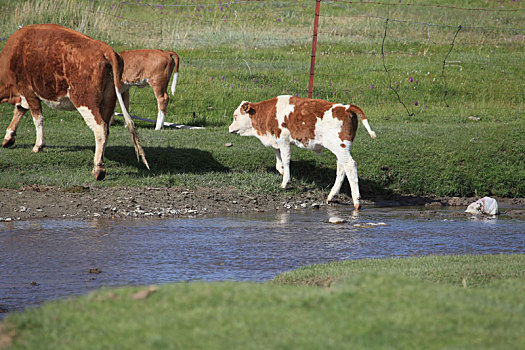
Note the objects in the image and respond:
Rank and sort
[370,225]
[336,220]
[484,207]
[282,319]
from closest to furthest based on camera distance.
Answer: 1. [282,319]
2. [370,225]
3. [336,220]
4. [484,207]

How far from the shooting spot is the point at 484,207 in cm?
1090

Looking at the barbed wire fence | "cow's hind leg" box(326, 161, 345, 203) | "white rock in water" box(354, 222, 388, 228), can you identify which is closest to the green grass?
"white rock in water" box(354, 222, 388, 228)

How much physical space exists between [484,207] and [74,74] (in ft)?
22.4

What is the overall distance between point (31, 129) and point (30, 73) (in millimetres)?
3825

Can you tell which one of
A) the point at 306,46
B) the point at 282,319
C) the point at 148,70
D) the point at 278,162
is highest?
the point at 306,46

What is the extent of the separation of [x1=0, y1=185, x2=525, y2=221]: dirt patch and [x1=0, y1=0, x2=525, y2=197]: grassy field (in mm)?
344

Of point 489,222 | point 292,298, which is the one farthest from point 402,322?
point 489,222

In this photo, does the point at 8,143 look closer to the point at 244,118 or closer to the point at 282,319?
the point at 244,118

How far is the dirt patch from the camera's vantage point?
991 cm

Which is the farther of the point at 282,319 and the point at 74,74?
the point at 74,74

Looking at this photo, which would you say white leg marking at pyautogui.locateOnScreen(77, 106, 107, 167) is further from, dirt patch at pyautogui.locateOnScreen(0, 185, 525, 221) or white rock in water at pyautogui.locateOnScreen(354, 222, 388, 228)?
white rock in water at pyautogui.locateOnScreen(354, 222, 388, 228)

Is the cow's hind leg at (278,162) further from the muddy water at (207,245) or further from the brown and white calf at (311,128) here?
the muddy water at (207,245)

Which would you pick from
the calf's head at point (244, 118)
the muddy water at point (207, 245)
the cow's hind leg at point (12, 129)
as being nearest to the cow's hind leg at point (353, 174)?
the muddy water at point (207, 245)

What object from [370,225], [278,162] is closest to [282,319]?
[370,225]
